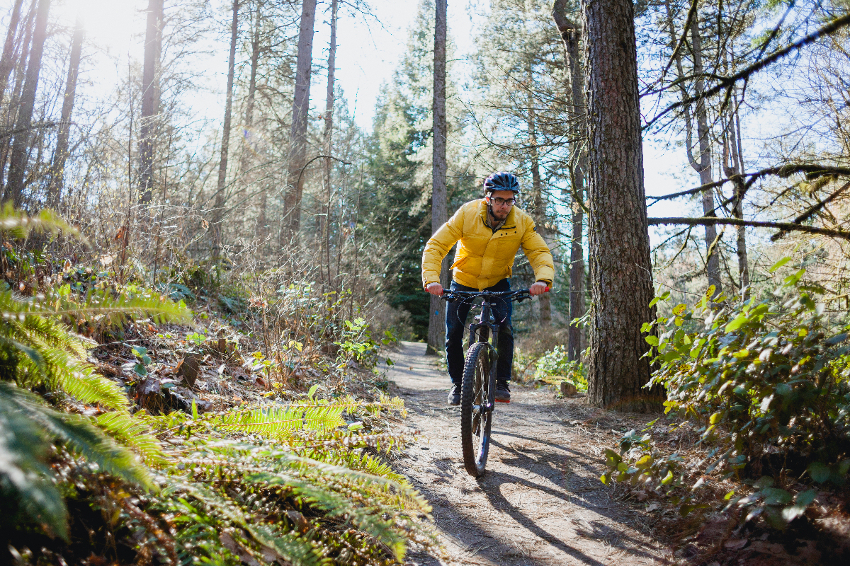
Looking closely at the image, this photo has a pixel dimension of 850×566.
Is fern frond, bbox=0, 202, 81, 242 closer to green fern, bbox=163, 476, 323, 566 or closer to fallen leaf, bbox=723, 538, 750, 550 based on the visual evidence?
green fern, bbox=163, 476, 323, 566

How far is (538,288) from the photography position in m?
3.81

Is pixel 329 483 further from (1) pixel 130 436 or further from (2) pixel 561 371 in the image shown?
(2) pixel 561 371

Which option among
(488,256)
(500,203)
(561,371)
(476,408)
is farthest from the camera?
(561,371)

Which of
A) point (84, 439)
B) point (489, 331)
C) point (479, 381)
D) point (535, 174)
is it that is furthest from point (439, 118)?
point (84, 439)

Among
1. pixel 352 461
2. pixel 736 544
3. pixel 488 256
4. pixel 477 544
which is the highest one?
pixel 488 256

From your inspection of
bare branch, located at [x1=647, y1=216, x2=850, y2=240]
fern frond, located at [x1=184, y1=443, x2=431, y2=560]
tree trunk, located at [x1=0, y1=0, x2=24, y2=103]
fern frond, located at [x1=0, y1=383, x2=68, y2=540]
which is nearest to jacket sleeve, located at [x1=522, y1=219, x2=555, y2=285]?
bare branch, located at [x1=647, y1=216, x2=850, y2=240]

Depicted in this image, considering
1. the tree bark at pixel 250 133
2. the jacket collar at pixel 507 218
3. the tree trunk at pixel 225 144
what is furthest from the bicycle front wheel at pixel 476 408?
the tree trunk at pixel 225 144

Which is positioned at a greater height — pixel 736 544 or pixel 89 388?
pixel 89 388

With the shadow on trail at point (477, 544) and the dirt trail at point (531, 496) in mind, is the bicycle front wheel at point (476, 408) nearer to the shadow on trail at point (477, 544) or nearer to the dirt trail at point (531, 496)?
the dirt trail at point (531, 496)

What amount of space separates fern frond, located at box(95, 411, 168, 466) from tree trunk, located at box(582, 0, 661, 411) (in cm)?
402

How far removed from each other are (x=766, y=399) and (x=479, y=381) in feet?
6.51

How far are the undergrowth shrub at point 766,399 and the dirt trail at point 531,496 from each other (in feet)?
1.26

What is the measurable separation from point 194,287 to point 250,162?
3.17 metres

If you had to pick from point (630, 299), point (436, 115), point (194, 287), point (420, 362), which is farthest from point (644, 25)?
point (194, 287)
